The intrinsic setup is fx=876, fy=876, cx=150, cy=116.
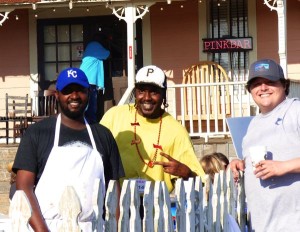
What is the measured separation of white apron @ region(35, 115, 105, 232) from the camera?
15.9ft

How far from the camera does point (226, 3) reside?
17.4 meters

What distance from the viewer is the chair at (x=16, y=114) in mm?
15727

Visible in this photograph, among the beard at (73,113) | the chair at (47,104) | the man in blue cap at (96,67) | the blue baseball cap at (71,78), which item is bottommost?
the beard at (73,113)

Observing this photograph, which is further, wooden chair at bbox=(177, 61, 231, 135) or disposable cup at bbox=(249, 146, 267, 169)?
wooden chair at bbox=(177, 61, 231, 135)

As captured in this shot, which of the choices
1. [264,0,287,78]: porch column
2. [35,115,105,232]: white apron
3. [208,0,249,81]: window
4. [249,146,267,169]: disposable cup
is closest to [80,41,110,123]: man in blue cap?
[208,0,249,81]: window

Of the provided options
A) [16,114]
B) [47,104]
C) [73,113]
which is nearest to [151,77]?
[73,113]

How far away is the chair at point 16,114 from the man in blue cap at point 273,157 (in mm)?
10277

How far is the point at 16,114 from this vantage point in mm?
17766

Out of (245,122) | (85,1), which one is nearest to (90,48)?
(85,1)

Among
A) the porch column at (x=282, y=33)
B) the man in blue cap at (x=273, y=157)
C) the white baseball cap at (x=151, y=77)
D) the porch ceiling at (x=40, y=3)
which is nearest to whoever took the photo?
the man in blue cap at (x=273, y=157)

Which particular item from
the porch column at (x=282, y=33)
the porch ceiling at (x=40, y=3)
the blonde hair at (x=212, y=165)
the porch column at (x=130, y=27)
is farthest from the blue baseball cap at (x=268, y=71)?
the porch ceiling at (x=40, y=3)

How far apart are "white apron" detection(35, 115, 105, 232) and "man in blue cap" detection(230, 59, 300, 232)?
1.08 metres

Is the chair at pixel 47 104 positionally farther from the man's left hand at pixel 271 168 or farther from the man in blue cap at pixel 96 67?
the man's left hand at pixel 271 168

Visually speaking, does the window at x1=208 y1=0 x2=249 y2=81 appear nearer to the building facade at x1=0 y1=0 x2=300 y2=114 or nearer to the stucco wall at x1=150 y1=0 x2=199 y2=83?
the building facade at x1=0 y1=0 x2=300 y2=114
